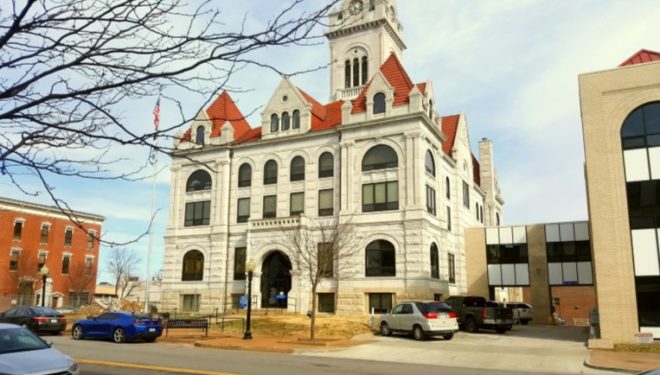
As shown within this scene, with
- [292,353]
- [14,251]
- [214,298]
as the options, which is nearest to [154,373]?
[292,353]

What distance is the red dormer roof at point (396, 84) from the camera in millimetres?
37062

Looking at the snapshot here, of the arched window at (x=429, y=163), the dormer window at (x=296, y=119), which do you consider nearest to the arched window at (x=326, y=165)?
the dormer window at (x=296, y=119)

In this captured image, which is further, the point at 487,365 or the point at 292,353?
the point at 292,353

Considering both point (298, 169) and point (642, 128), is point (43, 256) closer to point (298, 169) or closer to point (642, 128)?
point (298, 169)

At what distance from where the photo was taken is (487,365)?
15.9 metres

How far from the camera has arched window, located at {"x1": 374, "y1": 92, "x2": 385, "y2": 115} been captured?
37.4 meters

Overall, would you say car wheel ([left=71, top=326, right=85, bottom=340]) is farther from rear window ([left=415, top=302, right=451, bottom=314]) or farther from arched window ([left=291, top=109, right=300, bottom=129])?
arched window ([left=291, top=109, right=300, bottom=129])

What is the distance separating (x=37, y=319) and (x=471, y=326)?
21912mm

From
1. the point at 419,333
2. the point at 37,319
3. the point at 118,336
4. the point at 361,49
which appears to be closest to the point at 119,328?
the point at 118,336

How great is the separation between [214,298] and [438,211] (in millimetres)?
17923

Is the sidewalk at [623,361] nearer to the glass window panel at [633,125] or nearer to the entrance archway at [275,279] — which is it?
the glass window panel at [633,125]

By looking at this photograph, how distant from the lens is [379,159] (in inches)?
1454

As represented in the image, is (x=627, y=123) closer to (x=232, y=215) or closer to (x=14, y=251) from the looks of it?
(x=232, y=215)

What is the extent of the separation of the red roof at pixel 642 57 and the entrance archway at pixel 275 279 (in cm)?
2398
